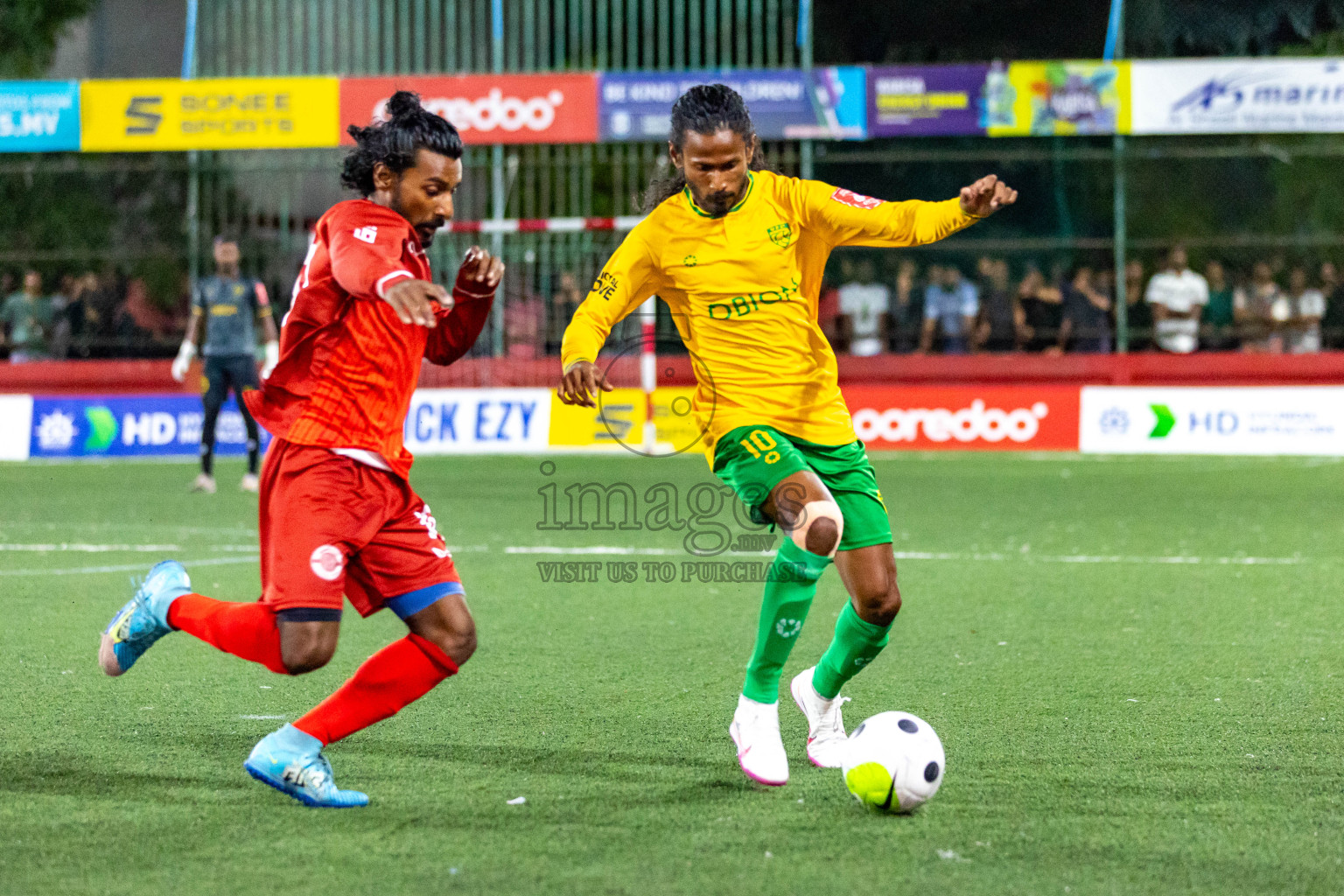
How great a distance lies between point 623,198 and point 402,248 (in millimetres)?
15255

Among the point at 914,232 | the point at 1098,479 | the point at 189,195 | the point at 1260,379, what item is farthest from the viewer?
the point at 189,195

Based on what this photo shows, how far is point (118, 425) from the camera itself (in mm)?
17875

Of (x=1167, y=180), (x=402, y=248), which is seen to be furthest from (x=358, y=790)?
(x=1167, y=180)

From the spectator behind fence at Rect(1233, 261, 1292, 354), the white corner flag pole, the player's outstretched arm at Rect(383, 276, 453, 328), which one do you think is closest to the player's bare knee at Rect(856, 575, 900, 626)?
the player's outstretched arm at Rect(383, 276, 453, 328)

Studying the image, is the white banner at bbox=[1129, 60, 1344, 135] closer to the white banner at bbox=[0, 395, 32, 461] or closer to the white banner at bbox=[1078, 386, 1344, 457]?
the white banner at bbox=[1078, 386, 1344, 457]

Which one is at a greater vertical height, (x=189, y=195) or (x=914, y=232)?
(x=189, y=195)

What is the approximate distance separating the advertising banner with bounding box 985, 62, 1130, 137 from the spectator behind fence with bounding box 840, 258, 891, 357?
2365mm

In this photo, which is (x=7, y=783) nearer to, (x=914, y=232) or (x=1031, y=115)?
(x=914, y=232)

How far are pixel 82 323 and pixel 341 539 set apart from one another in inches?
678

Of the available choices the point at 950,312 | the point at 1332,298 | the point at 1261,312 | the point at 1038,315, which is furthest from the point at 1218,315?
the point at 950,312

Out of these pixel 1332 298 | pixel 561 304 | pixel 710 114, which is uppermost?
pixel 1332 298

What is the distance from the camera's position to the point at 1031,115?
18625mm

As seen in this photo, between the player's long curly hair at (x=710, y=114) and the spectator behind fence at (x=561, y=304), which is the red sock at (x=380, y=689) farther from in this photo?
the spectator behind fence at (x=561, y=304)

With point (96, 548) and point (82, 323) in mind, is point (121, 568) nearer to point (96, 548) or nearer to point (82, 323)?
point (96, 548)
